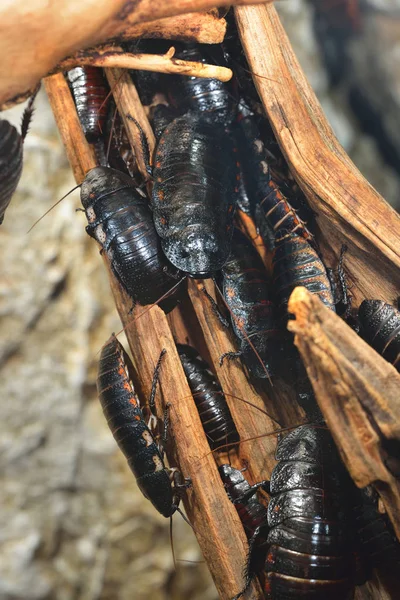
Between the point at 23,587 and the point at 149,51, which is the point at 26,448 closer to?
the point at 23,587

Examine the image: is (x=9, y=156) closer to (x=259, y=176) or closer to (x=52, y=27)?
(x=52, y=27)

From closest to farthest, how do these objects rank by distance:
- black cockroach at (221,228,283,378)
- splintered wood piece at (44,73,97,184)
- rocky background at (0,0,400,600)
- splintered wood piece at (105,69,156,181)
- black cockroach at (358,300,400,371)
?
black cockroach at (358,300,400,371), black cockroach at (221,228,283,378), splintered wood piece at (105,69,156,181), splintered wood piece at (44,73,97,184), rocky background at (0,0,400,600)

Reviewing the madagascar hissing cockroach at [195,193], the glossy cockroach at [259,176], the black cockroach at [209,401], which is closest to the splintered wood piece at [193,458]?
the black cockroach at [209,401]

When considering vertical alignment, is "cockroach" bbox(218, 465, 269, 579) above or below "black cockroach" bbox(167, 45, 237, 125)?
below

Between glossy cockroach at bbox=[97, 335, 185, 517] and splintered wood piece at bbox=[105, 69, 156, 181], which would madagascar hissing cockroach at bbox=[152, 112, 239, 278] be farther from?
glossy cockroach at bbox=[97, 335, 185, 517]

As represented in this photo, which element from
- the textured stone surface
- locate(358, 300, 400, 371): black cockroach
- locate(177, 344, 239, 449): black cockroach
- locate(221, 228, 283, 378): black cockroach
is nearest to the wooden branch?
locate(221, 228, 283, 378): black cockroach

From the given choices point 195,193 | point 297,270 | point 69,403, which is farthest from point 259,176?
point 69,403
